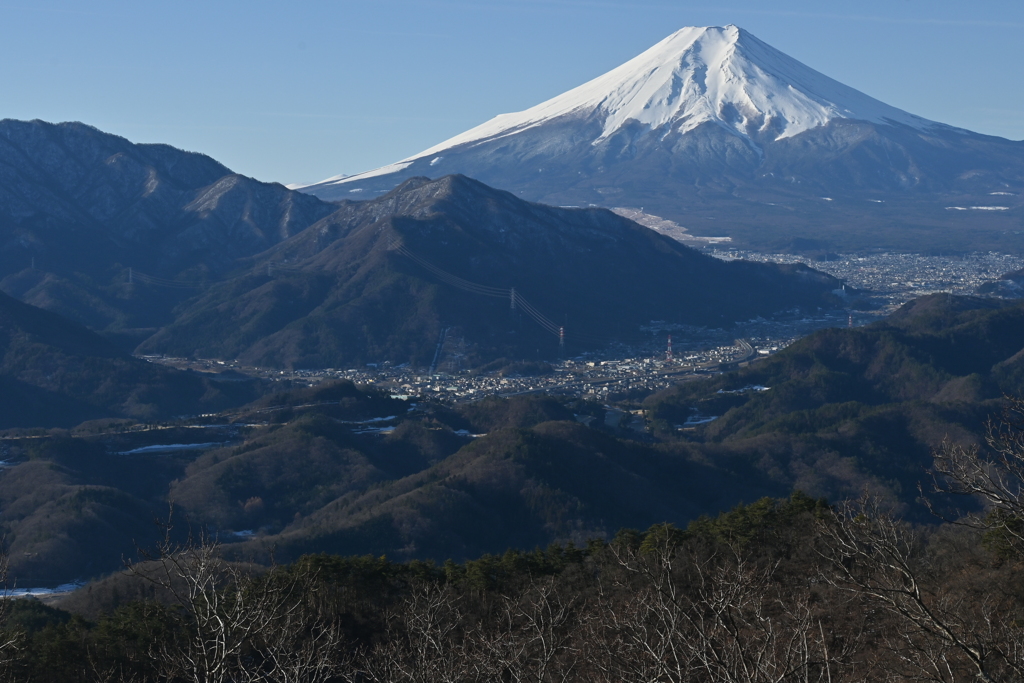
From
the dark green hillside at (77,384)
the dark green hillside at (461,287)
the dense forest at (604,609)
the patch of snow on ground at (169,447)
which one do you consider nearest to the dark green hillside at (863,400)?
the dense forest at (604,609)

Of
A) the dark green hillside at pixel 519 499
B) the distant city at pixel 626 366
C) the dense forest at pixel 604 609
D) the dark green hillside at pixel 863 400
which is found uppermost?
the dense forest at pixel 604 609

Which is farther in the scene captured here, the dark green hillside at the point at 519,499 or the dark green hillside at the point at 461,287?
the dark green hillside at the point at 461,287

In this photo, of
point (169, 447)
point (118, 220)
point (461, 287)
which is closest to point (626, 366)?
point (461, 287)

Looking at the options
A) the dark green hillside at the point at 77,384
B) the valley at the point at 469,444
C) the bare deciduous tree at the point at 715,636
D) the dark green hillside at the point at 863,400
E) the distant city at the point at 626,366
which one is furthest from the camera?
the distant city at the point at 626,366

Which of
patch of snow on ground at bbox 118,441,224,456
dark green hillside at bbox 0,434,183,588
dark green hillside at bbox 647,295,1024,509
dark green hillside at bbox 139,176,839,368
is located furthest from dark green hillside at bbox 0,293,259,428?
dark green hillside at bbox 647,295,1024,509

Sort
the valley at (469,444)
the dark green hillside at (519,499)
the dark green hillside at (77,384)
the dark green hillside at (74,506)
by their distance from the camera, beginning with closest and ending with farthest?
1. the valley at (469,444)
2. the dark green hillside at (74,506)
3. the dark green hillside at (519,499)
4. the dark green hillside at (77,384)

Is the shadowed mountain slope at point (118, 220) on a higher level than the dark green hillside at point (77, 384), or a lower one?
higher

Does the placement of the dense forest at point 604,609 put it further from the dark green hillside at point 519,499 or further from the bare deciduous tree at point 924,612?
the dark green hillside at point 519,499

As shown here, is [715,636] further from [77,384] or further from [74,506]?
[77,384]

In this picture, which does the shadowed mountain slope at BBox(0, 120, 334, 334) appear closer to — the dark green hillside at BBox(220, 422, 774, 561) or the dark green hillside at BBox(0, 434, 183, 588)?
the dark green hillside at BBox(0, 434, 183, 588)
